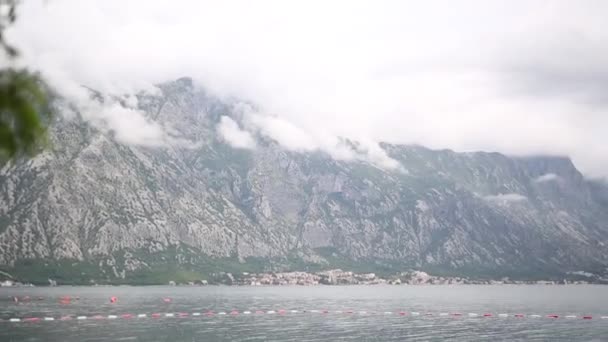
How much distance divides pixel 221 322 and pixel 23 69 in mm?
156670

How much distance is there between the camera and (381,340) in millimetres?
122188

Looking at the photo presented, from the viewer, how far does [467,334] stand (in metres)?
135

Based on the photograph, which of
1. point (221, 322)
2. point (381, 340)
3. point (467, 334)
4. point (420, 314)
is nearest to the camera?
point (381, 340)

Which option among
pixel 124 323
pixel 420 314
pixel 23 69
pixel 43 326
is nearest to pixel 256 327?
pixel 124 323

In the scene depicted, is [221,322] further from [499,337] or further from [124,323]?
[499,337]

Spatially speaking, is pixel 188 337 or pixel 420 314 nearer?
pixel 188 337

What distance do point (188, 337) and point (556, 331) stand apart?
9437 cm

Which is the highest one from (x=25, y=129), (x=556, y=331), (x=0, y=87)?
(x=0, y=87)

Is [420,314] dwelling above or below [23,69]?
below

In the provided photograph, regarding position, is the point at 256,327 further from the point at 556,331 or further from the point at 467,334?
the point at 556,331

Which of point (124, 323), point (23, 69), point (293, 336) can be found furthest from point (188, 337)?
point (23, 69)

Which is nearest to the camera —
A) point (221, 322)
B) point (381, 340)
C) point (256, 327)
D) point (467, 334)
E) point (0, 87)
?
point (0, 87)

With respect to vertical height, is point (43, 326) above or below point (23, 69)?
below

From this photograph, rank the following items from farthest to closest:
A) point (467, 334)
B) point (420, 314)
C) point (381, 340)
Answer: point (420, 314)
point (467, 334)
point (381, 340)
